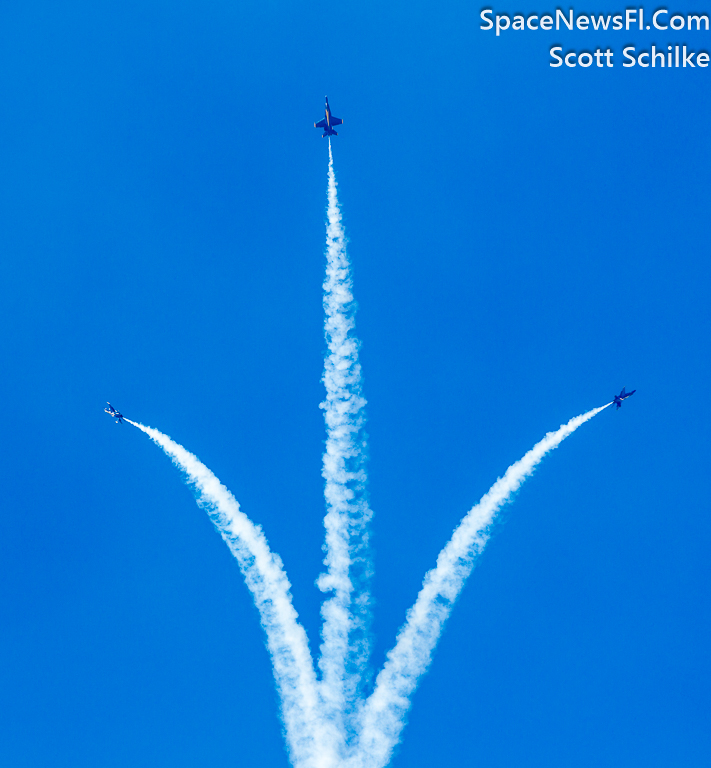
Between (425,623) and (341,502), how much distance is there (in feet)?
36.6

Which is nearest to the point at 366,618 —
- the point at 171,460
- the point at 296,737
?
the point at 296,737

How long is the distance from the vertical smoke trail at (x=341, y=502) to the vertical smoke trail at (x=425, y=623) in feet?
7.20

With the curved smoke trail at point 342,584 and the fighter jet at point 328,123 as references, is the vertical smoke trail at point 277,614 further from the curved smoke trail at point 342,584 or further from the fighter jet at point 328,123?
the fighter jet at point 328,123

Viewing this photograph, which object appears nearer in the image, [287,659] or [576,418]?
[287,659]

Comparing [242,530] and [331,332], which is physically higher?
[331,332]

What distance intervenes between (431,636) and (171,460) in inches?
984

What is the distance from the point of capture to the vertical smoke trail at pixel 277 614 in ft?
172

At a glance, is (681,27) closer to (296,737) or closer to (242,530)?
(242,530)

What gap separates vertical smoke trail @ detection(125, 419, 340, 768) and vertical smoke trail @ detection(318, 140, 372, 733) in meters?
1.49

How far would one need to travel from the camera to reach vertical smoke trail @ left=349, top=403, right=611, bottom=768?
52688mm

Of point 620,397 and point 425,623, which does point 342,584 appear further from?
point 620,397

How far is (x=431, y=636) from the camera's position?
176ft

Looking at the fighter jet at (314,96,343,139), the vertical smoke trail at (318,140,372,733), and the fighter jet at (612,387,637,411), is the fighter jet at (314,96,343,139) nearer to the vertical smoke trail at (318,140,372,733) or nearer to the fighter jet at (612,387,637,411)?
the vertical smoke trail at (318,140,372,733)

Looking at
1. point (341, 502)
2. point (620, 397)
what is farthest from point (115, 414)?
point (620, 397)
